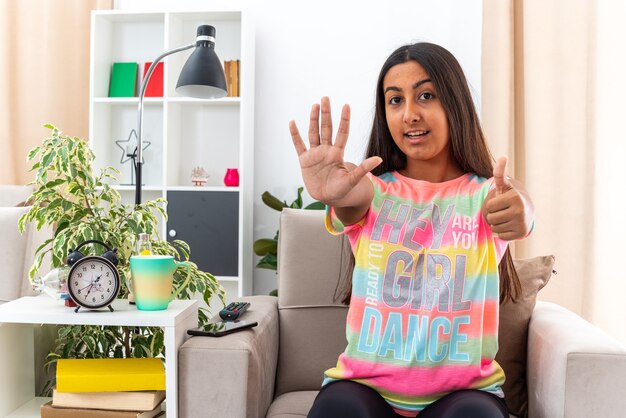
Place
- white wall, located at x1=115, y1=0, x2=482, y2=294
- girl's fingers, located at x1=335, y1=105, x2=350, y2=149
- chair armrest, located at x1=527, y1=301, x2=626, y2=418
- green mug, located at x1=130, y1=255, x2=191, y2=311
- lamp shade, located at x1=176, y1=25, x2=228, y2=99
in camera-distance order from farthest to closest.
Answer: white wall, located at x1=115, y1=0, x2=482, y2=294, lamp shade, located at x1=176, y1=25, x2=228, y2=99, green mug, located at x1=130, y1=255, x2=191, y2=311, chair armrest, located at x1=527, y1=301, x2=626, y2=418, girl's fingers, located at x1=335, y1=105, x2=350, y2=149

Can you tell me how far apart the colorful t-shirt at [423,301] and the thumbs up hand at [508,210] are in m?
0.14

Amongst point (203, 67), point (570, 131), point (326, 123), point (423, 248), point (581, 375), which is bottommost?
point (581, 375)

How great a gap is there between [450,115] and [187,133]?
235 centimetres

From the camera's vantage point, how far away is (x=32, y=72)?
3.54 meters

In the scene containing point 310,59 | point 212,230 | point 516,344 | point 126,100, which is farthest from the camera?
point 310,59

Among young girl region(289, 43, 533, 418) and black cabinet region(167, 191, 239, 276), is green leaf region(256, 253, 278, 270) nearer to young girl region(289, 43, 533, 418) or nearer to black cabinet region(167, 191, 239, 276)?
black cabinet region(167, 191, 239, 276)

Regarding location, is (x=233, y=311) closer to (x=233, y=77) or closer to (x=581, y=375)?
(x=581, y=375)

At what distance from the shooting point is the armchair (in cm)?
130

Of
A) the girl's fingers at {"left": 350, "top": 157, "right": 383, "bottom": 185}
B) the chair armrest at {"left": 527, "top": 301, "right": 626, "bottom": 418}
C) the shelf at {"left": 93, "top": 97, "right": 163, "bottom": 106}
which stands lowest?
the chair armrest at {"left": 527, "top": 301, "right": 626, "bottom": 418}

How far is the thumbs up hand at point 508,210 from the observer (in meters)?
1.19

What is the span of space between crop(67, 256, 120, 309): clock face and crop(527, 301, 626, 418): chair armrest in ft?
3.25

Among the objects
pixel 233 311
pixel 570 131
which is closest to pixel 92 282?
pixel 233 311

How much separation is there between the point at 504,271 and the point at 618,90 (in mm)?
1089

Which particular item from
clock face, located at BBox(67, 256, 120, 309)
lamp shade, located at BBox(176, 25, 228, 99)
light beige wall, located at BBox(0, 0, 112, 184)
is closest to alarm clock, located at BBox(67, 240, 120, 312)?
clock face, located at BBox(67, 256, 120, 309)
